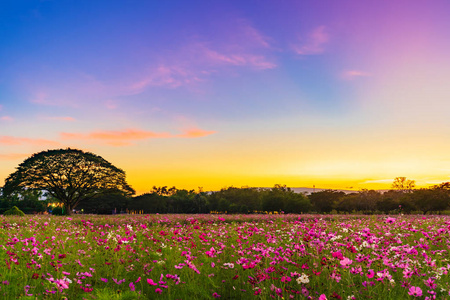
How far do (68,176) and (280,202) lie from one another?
101ft

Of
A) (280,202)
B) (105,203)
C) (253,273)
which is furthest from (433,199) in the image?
(105,203)

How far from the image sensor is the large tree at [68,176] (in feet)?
140

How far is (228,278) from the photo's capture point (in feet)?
20.8

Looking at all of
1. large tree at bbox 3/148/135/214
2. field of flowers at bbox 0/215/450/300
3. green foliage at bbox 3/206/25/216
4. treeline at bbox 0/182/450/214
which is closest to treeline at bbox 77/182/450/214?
treeline at bbox 0/182/450/214

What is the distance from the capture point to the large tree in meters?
42.6

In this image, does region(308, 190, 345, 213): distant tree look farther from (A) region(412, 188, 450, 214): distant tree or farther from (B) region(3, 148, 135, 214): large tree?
(B) region(3, 148, 135, 214): large tree

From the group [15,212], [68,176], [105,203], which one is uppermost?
[68,176]

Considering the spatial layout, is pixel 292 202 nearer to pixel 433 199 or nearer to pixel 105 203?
pixel 433 199

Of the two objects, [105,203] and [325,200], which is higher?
[325,200]

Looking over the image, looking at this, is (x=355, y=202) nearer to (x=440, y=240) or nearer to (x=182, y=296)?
(x=440, y=240)

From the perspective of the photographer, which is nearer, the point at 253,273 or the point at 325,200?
the point at 253,273

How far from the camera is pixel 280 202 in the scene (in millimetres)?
50188

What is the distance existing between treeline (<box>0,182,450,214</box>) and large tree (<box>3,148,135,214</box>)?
3001 millimetres

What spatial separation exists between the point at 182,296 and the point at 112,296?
1144 mm
